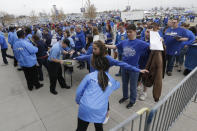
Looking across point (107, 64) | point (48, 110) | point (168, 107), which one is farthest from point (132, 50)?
point (48, 110)

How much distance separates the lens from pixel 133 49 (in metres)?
2.72

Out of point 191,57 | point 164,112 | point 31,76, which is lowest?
point 31,76

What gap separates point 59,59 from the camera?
366 cm

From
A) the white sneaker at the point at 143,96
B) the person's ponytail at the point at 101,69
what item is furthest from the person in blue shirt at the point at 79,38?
the person's ponytail at the point at 101,69

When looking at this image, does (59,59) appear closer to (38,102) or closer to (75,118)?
(38,102)

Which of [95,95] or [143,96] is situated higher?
[95,95]

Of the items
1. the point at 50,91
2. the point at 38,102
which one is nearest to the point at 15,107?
the point at 38,102

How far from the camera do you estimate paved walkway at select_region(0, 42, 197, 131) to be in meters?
2.80

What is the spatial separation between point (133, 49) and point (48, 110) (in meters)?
2.61

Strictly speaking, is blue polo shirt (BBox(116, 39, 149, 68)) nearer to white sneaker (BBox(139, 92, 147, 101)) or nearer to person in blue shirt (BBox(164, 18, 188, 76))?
white sneaker (BBox(139, 92, 147, 101))

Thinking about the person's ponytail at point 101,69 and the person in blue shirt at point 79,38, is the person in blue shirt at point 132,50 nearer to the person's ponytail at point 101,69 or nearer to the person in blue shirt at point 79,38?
the person's ponytail at point 101,69

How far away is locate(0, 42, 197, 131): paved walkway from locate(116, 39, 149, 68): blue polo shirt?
1300mm

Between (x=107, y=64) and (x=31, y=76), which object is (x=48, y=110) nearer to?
(x=31, y=76)

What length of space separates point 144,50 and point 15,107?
3650 millimetres
